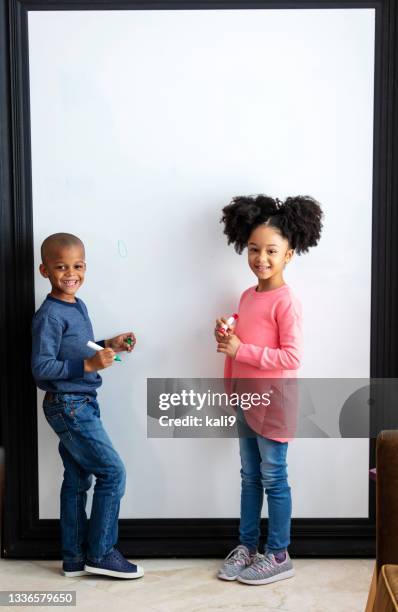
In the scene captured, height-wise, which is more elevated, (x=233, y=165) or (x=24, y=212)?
(x=233, y=165)

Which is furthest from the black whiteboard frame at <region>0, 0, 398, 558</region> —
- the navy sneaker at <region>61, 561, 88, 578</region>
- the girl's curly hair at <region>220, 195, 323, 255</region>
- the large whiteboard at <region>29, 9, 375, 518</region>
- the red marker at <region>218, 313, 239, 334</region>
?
the red marker at <region>218, 313, 239, 334</region>

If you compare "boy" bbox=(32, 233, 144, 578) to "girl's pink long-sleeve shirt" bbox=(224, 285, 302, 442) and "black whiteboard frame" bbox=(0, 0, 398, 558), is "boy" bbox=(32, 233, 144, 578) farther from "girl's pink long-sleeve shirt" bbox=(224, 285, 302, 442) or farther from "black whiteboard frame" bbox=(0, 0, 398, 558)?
"girl's pink long-sleeve shirt" bbox=(224, 285, 302, 442)

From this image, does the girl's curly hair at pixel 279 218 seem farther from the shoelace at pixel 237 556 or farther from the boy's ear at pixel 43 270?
the shoelace at pixel 237 556

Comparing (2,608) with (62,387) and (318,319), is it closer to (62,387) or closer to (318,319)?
(62,387)

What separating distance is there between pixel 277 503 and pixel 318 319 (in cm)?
57

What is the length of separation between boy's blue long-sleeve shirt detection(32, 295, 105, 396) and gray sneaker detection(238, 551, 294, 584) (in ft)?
2.29

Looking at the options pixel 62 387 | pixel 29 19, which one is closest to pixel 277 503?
pixel 62 387

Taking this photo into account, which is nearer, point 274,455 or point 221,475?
point 274,455

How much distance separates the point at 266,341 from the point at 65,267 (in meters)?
0.62

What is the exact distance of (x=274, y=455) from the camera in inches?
87.3

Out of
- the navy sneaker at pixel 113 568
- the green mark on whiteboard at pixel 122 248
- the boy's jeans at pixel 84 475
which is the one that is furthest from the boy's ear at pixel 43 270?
the navy sneaker at pixel 113 568

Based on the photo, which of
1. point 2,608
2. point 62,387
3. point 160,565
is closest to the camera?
point 2,608

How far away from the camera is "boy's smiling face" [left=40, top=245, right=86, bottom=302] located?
2.15 metres

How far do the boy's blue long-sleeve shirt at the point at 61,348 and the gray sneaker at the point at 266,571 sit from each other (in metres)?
0.70
